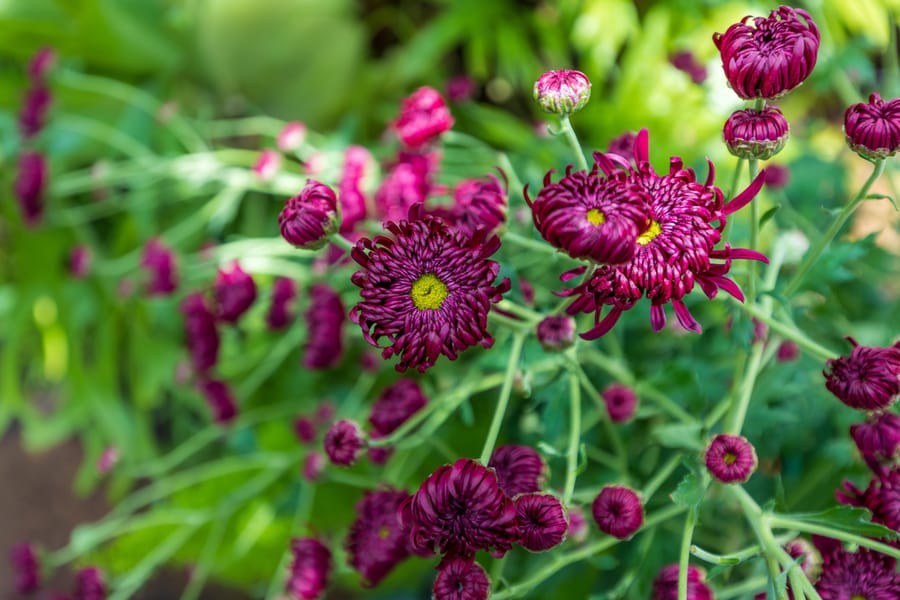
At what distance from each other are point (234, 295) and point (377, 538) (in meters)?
0.27

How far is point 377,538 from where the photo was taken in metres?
0.47

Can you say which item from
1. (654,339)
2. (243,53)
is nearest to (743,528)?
(654,339)

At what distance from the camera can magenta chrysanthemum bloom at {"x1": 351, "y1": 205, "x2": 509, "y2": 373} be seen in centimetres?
34

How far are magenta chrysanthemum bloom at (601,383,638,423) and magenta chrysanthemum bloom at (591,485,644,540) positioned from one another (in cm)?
10

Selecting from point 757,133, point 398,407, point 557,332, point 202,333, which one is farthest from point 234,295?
point 757,133

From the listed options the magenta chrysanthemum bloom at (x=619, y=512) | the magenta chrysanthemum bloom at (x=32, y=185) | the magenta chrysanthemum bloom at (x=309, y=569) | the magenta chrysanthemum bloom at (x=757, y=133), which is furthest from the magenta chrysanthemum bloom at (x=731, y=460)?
the magenta chrysanthemum bloom at (x=32, y=185)

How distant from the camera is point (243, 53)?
1.05 metres

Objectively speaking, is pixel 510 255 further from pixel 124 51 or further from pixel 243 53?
pixel 124 51

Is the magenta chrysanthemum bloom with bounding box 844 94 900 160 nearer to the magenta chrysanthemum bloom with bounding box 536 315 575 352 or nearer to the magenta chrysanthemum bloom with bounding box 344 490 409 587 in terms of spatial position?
the magenta chrysanthemum bloom with bounding box 536 315 575 352

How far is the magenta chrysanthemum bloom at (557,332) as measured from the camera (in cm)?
43

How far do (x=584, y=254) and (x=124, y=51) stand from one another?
1.02 metres

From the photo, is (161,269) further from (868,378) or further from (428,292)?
(868,378)

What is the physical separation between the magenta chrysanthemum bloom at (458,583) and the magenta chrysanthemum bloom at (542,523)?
1.1 inches

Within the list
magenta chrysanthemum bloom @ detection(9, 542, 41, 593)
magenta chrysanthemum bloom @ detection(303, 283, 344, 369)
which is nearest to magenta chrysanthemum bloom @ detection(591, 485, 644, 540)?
magenta chrysanthemum bloom @ detection(303, 283, 344, 369)
